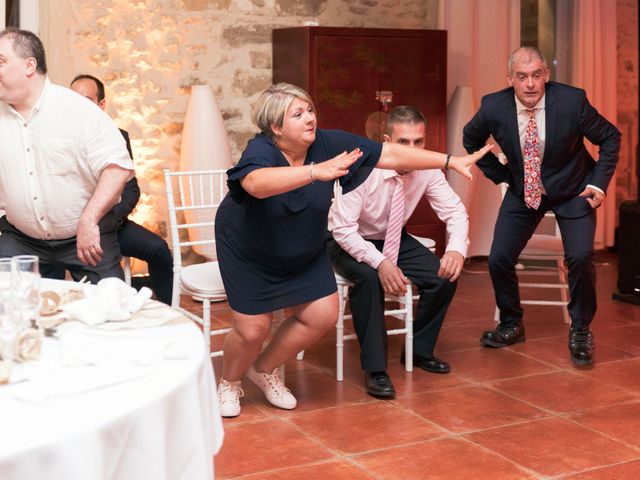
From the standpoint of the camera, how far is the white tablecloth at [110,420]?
5.34ft

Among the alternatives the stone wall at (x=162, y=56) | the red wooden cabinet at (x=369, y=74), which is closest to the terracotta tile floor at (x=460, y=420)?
the red wooden cabinet at (x=369, y=74)

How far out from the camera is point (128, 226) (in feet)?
16.7

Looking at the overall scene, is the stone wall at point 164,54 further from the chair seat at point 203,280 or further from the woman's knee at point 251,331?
the woman's knee at point 251,331

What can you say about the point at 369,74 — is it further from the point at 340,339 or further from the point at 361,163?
the point at 361,163

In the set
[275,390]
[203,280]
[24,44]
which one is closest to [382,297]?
[275,390]

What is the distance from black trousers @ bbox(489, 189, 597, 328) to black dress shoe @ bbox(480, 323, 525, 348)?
0.11 ft

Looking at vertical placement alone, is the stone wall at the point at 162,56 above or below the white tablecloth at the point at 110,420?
above

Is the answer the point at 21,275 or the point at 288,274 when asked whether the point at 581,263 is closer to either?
the point at 288,274

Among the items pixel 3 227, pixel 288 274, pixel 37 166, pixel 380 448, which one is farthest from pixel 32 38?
pixel 380 448

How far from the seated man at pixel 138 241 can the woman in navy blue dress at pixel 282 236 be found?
1.24 metres

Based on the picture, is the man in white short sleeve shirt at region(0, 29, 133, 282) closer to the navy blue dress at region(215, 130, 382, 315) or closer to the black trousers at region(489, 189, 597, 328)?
the navy blue dress at region(215, 130, 382, 315)

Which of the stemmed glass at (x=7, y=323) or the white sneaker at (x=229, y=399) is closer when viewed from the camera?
the stemmed glass at (x=7, y=323)

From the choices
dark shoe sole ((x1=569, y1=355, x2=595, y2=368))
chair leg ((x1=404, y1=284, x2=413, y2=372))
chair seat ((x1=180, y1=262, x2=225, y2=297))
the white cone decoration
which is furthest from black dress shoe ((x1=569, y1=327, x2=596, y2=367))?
the white cone decoration

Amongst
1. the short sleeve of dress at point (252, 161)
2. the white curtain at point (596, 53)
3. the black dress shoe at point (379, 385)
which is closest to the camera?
the short sleeve of dress at point (252, 161)
